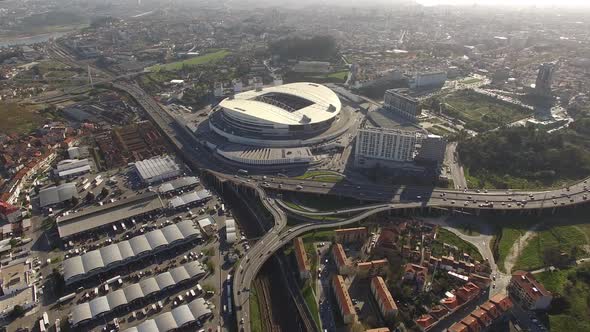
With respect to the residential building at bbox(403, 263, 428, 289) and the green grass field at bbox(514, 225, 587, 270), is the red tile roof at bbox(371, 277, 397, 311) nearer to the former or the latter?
the residential building at bbox(403, 263, 428, 289)

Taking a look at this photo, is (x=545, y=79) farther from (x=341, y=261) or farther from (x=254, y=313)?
(x=254, y=313)

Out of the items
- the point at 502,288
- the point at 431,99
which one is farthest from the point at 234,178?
the point at 431,99

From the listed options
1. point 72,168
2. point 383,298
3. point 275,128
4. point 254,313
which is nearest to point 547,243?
point 383,298

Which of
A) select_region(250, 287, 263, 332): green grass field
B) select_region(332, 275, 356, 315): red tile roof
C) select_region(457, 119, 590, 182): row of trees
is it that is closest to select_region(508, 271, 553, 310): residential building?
select_region(332, 275, 356, 315): red tile roof

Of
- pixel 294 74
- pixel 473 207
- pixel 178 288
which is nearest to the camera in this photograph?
pixel 178 288

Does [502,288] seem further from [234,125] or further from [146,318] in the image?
[234,125]

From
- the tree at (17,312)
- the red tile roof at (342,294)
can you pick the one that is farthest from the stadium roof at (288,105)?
the tree at (17,312)

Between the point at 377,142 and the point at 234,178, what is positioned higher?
the point at 377,142

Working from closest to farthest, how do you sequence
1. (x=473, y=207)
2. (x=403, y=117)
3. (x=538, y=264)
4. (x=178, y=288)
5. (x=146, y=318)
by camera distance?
(x=146, y=318)
(x=178, y=288)
(x=538, y=264)
(x=473, y=207)
(x=403, y=117)
